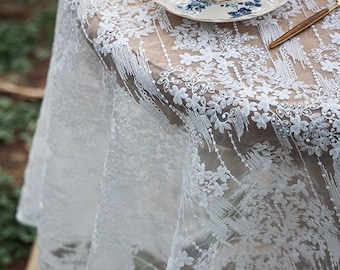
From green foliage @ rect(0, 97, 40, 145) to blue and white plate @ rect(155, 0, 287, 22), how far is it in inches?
43.6

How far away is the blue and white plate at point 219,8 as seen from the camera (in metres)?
0.96

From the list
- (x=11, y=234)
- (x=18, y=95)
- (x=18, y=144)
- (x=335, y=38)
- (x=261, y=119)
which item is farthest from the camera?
(x=18, y=95)

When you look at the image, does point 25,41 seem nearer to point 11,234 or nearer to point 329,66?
point 11,234

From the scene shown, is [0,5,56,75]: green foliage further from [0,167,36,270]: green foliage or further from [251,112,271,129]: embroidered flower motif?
[251,112,271,129]: embroidered flower motif

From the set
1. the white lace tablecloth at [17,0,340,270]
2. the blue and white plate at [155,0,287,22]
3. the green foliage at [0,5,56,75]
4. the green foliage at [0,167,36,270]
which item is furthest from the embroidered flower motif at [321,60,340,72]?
the green foliage at [0,5,56,75]

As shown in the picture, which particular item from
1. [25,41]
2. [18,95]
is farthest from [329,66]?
[25,41]

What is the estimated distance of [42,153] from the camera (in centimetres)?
150

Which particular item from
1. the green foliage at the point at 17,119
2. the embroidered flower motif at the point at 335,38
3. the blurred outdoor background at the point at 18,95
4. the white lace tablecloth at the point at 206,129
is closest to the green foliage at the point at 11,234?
the blurred outdoor background at the point at 18,95

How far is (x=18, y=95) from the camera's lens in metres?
2.10

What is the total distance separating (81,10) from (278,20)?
297 millimetres

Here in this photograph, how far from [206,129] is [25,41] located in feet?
5.16

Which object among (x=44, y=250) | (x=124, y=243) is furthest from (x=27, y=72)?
(x=124, y=243)

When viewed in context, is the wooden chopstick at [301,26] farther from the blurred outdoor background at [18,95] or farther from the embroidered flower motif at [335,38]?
the blurred outdoor background at [18,95]

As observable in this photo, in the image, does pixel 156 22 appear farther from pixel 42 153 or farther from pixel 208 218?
pixel 42 153
